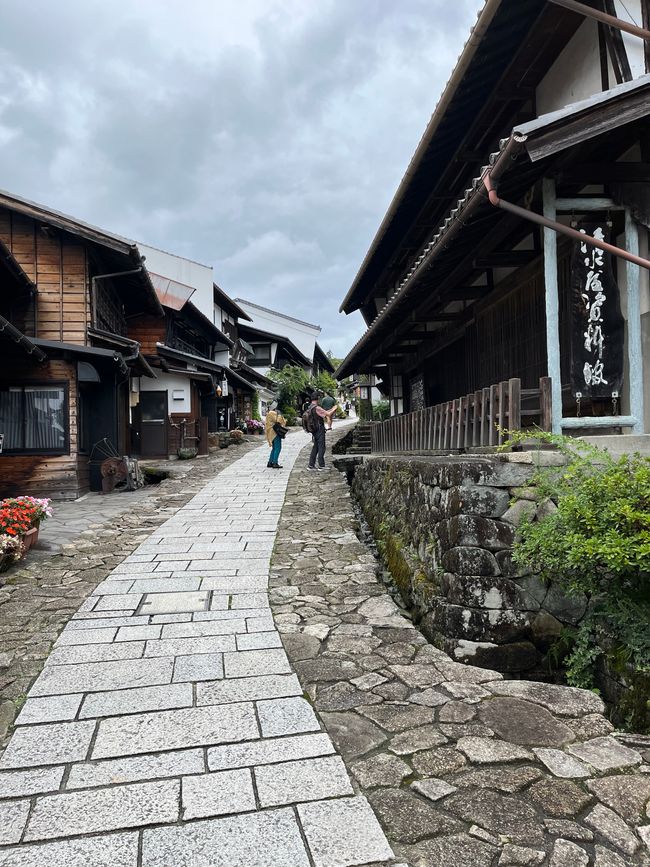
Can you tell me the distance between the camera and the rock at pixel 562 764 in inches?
113

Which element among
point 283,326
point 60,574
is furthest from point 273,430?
point 283,326

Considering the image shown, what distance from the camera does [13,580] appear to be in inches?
248

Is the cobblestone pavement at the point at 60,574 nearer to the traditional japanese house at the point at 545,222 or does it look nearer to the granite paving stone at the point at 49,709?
the granite paving stone at the point at 49,709

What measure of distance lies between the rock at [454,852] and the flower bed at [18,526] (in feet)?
18.7

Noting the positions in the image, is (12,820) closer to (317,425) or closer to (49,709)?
(49,709)

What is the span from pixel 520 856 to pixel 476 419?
13.9ft

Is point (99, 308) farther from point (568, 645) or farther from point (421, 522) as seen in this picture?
point (568, 645)

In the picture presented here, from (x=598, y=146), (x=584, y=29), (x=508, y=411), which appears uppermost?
(x=584, y=29)

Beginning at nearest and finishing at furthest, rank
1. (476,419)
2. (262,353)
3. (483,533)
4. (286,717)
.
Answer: (286,717) → (483,533) → (476,419) → (262,353)

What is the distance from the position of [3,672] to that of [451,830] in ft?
11.1

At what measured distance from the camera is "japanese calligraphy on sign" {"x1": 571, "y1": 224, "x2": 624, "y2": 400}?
523 cm

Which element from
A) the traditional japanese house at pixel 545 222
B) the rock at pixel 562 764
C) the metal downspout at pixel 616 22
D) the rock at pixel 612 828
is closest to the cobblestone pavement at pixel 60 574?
the rock at pixel 562 764

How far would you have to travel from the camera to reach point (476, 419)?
600 centimetres

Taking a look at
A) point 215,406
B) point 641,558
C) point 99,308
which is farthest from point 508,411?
point 215,406
